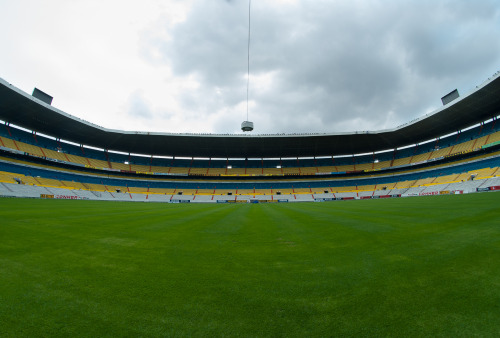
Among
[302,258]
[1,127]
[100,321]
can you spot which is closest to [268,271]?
[302,258]

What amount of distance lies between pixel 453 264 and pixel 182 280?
3.46 m

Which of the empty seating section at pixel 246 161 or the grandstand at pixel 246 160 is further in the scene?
the empty seating section at pixel 246 161

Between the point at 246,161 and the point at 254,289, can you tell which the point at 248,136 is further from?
the point at 254,289

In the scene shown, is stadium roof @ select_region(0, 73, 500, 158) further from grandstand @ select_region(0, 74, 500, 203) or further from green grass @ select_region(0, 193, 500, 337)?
green grass @ select_region(0, 193, 500, 337)

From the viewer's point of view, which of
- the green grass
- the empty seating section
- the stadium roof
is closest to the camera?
the green grass

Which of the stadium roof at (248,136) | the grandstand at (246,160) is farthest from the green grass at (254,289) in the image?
the stadium roof at (248,136)

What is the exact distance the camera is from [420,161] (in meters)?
41.1

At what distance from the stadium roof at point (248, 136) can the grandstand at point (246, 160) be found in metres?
0.19

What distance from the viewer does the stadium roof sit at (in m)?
28.7

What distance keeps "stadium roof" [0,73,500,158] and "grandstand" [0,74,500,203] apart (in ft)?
0.62

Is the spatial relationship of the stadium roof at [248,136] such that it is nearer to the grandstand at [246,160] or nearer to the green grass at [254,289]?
the grandstand at [246,160]

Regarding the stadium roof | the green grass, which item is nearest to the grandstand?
the stadium roof

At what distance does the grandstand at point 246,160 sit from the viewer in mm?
29859

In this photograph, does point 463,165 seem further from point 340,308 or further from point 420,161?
point 340,308
